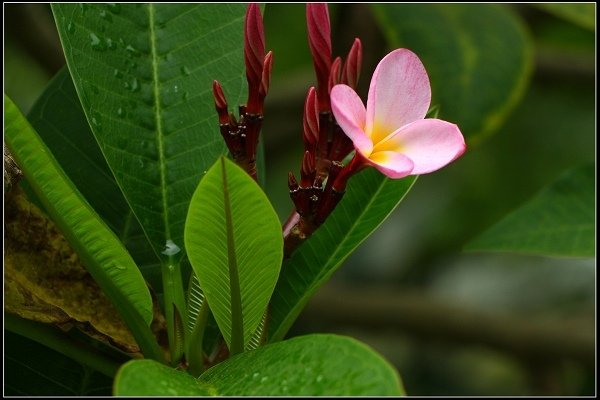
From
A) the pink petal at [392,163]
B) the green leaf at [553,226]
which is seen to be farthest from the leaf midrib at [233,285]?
the green leaf at [553,226]

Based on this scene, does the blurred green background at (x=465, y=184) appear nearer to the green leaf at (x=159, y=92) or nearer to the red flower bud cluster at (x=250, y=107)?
the green leaf at (x=159, y=92)

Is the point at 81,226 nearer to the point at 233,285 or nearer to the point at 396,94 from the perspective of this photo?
the point at 233,285

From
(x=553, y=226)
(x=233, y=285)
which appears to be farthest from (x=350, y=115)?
(x=553, y=226)

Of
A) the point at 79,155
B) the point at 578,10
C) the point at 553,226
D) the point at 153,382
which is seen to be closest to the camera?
the point at 153,382

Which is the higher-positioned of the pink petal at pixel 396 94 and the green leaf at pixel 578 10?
the green leaf at pixel 578 10

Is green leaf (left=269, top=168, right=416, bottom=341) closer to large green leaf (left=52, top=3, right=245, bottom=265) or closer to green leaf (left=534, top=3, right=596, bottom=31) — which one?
large green leaf (left=52, top=3, right=245, bottom=265)

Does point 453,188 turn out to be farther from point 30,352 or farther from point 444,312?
point 30,352

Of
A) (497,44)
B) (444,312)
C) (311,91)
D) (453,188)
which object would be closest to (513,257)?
(453,188)
